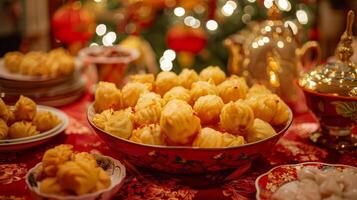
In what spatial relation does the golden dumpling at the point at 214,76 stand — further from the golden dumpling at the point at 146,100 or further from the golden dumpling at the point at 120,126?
the golden dumpling at the point at 120,126

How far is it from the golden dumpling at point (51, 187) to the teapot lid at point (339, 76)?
0.68m

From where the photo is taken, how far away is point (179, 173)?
0.92 m

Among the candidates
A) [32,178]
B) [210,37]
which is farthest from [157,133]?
[210,37]

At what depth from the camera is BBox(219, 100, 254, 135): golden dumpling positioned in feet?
2.92

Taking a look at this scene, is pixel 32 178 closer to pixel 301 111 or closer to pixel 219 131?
pixel 219 131

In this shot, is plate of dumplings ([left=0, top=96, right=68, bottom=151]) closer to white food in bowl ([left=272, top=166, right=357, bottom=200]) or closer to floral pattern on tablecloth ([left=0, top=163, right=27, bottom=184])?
floral pattern on tablecloth ([left=0, top=163, right=27, bottom=184])

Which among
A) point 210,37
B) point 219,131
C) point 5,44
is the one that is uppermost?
point 219,131

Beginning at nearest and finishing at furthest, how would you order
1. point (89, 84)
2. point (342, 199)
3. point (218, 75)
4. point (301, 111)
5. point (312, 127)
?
point (342, 199), point (218, 75), point (312, 127), point (301, 111), point (89, 84)

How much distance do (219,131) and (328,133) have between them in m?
0.41

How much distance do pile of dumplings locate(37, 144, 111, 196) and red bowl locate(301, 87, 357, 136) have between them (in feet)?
1.92

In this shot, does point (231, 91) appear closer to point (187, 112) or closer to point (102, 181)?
point (187, 112)

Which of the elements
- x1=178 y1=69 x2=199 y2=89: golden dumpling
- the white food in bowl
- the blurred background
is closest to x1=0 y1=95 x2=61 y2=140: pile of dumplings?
x1=178 y1=69 x2=199 y2=89: golden dumpling

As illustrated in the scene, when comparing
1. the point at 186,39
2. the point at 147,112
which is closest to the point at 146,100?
the point at 147,112

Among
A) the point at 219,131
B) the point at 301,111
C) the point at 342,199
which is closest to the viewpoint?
the point at 342,199
